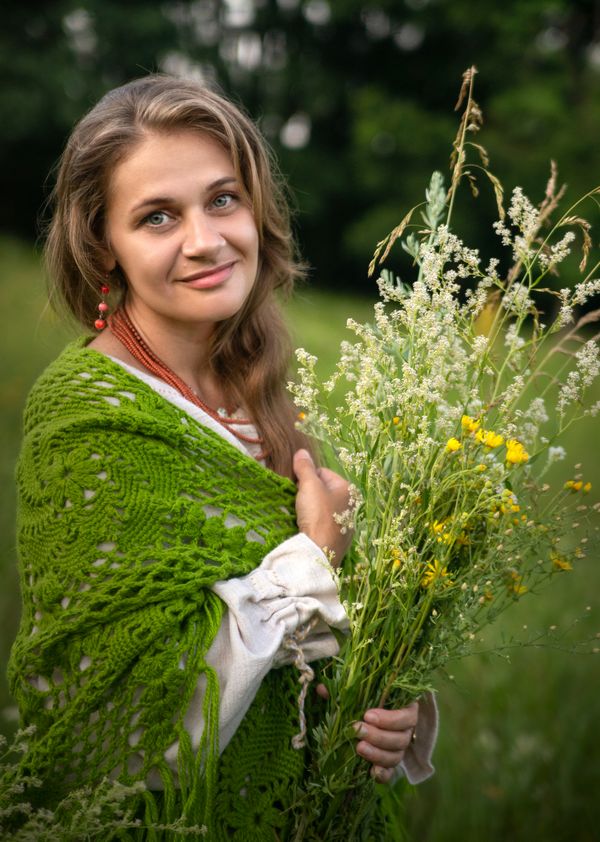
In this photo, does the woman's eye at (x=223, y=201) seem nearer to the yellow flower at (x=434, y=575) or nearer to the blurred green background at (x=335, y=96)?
the yellow flower at (x=434, y=575)

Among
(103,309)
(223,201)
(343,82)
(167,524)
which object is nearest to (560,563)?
(167,524)

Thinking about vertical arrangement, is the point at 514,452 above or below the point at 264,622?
above

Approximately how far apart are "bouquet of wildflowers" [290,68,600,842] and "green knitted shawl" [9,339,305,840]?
0.60ft

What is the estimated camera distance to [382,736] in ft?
4.66

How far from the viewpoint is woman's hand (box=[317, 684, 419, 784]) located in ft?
4.64

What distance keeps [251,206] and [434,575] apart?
1.00 meters

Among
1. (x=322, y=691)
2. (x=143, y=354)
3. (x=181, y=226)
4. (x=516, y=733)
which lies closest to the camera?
(x=322, y=691)

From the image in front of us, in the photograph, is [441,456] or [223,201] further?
[223,201]

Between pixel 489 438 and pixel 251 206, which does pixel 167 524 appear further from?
pixel 251 206

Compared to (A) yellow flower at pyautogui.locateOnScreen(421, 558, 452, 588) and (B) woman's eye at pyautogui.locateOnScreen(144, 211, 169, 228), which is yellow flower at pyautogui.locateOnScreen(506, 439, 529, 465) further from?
(B) woman's eye at pyautogui.locateOnScreen(144, 211, 169, 228)

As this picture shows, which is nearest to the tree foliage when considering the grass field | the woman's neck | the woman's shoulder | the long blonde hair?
the grass field

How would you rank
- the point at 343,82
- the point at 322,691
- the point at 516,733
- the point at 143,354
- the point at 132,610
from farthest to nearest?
the point at 343,82
the point at 516,733
the point at 143,354
the point at 322,691
the point at 132,610

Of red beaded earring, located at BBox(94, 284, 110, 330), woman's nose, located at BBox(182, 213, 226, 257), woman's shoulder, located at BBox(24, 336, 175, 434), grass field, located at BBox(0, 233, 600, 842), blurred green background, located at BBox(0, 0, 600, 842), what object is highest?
blurred green background, located at BBox(0, 0, 600, 842)

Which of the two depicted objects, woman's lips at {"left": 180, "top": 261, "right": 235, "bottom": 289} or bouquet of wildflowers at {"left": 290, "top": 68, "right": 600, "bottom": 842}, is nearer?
bouquet of wildflowers at {"left": 290, "top": 68, "right": 600, "bottom": 842}
